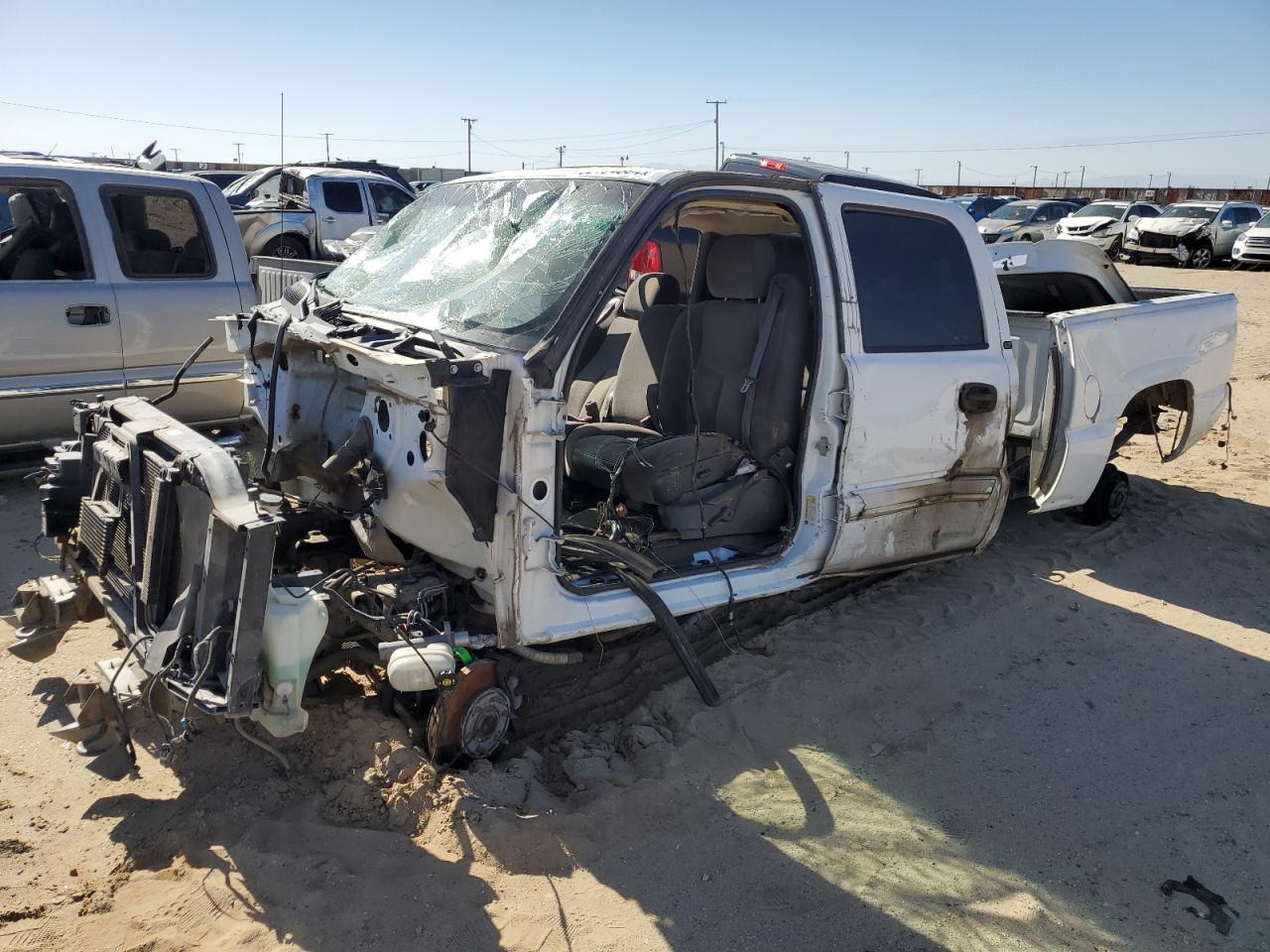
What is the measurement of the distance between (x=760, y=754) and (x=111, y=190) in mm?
5700

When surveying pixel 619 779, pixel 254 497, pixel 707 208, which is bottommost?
pixel 619 779

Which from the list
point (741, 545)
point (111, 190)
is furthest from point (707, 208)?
point (111, 190)

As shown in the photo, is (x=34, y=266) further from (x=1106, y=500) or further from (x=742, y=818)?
(x=1106, y=500)

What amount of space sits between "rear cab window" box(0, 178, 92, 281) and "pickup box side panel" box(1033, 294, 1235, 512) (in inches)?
239

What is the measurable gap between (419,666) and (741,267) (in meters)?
2.37

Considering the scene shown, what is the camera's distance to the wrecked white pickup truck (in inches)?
126

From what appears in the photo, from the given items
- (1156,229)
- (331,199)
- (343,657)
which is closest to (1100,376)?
(343,657)

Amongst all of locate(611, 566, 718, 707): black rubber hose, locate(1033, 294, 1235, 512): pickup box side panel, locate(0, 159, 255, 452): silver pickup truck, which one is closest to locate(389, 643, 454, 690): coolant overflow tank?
locate(611, 566, 718, 707): black rubber hose

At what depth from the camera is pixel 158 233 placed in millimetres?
6855

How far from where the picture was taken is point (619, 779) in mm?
3617

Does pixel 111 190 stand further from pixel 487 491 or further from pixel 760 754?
pixel 760 754

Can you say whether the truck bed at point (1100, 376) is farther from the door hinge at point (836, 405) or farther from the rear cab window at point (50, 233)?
the rear cab window at point (50, 233)

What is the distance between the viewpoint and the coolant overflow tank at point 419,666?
319 centimetres

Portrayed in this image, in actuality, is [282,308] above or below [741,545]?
above
